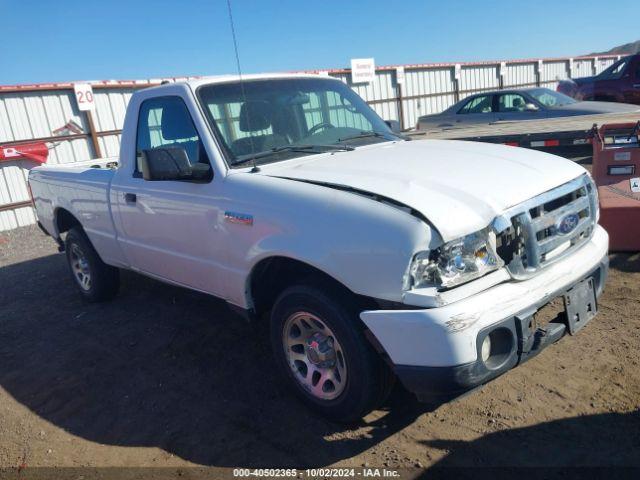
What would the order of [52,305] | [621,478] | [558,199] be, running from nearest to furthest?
[621,478] < [558,199] < [52,305]

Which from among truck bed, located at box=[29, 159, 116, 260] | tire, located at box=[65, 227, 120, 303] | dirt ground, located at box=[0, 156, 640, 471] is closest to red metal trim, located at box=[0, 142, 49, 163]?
truck bed, located at box=[29, 159, 116, 260]

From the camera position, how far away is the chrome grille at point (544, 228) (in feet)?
8.70

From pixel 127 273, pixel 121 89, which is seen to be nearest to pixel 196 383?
pixel 127 273

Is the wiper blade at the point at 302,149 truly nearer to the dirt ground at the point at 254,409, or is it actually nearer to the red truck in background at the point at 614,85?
the dirt ground at the point at 254,409

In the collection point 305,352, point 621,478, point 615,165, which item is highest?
point 615,165

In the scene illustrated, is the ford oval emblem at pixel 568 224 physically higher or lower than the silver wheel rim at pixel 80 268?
higher

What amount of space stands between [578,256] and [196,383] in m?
2.66

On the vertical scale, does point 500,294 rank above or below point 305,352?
above

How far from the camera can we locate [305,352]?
3.18 m

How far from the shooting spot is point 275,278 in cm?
341

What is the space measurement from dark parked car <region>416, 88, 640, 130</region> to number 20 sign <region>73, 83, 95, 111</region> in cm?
820

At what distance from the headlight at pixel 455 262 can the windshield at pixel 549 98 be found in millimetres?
10426

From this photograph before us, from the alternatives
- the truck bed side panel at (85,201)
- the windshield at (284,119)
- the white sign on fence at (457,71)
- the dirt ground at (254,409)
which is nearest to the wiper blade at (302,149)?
the windshield at (284,119)

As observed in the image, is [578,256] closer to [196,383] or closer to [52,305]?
[196,383]
